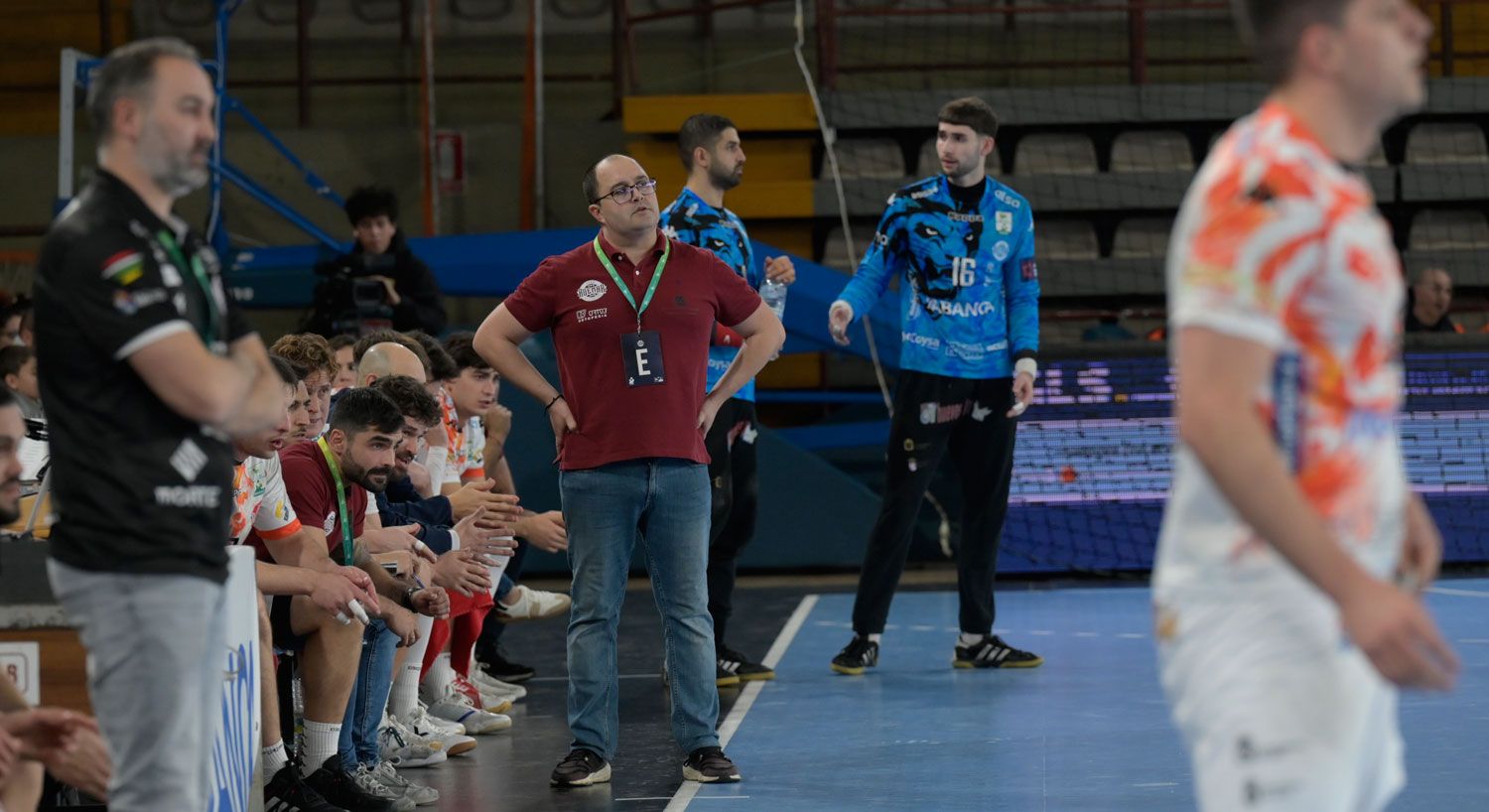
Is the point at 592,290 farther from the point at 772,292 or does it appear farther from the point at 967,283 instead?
the point at 967,283

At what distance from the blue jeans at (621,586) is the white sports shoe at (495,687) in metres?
1.56

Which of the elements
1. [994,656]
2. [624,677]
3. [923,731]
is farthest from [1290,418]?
[624,677]

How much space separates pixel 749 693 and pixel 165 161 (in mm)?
4422

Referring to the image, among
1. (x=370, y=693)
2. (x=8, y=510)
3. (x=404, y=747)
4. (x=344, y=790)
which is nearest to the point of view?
(x=8, y=510)

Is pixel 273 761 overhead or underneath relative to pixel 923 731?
overhead

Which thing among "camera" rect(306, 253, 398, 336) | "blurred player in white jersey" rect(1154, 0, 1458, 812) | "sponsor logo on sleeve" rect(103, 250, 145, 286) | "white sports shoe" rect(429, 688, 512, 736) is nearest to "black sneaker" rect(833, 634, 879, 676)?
"white sports shoe" rect(429, 688, 512, 736)

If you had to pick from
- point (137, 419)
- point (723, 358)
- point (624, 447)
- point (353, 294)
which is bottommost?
point (624, 447)

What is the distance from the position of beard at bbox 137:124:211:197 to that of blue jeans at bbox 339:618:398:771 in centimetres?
248

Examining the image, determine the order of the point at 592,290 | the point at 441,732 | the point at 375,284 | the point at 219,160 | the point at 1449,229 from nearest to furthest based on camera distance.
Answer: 1. the point at 592,290
2. the point at 441,732
3. the point at 375,284
4. the point at 219,160
5. the point at 1449,229

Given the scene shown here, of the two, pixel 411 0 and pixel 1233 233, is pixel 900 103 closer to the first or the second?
pixel 411 0

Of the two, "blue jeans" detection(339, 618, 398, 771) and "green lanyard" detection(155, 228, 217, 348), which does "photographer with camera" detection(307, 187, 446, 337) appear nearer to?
"blue jeans" detection(339, 618, 398, 771)

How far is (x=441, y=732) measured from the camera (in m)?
6.03

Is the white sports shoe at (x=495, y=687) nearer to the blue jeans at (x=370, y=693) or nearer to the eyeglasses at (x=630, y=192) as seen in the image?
the blue jeans at (x=370, y=693)

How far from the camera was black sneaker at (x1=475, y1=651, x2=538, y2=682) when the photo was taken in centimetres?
749
